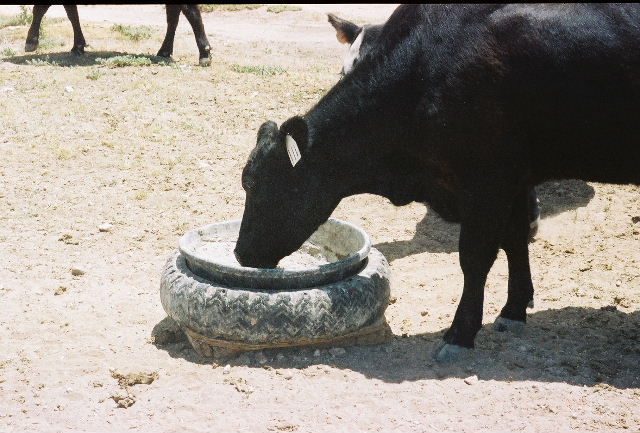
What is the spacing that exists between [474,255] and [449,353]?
1.99 ft

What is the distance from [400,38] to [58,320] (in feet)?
9.36

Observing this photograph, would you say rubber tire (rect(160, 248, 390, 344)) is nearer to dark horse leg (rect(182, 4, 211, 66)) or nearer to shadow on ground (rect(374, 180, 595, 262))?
shadow on ground (rect(374, 180, 595, 262))

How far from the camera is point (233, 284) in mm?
4816

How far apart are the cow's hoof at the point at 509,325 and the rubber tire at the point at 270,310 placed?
100 cm

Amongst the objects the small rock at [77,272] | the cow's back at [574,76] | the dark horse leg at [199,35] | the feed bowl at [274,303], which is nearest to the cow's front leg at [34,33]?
the dark horse leg at [199,35]

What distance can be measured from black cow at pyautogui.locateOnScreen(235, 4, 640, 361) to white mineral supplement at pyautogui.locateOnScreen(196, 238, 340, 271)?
55cm

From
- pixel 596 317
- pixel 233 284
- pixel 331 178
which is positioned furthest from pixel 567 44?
pixel 233 284

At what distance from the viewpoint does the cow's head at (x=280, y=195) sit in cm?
504

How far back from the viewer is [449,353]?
489 cm

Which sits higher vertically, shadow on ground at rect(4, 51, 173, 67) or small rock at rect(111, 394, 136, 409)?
small rock at rect(111, 394, 136, 409)

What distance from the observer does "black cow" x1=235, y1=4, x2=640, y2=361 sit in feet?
15.1

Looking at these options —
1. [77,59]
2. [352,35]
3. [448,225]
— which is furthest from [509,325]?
[77,59]

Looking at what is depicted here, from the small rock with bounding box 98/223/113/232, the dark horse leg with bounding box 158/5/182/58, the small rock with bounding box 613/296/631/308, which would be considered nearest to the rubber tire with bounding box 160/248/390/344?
the small rock with bounding box 613/296/631/308

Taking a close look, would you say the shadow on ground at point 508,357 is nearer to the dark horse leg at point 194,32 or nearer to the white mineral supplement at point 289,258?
the white mineral supplement at point 289,258
